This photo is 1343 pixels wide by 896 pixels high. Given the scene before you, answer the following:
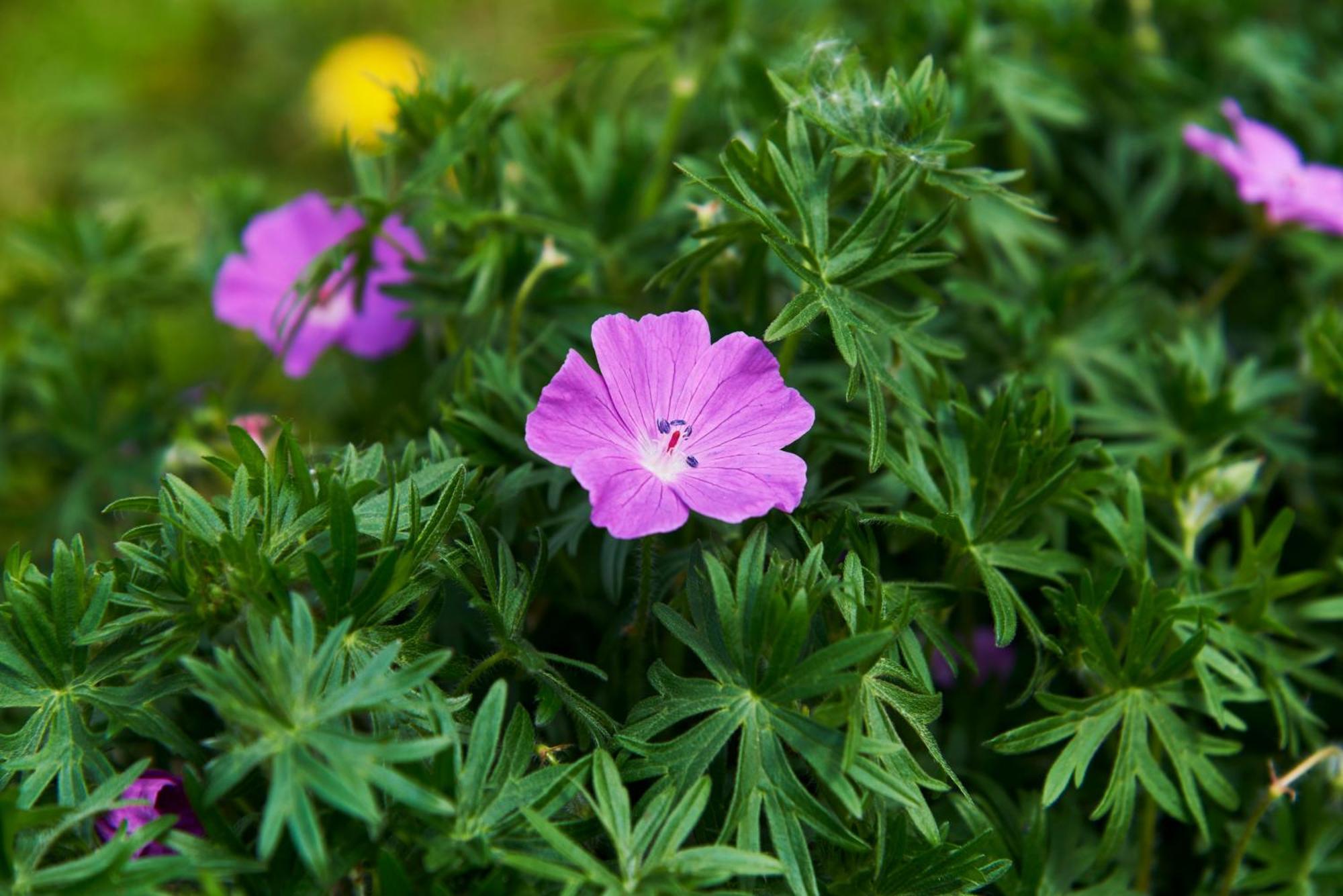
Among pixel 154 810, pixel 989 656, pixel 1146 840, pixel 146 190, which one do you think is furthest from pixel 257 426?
pixel 146 190

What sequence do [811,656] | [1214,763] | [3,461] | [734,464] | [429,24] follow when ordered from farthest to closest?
[429,24]
[3,461]
[1214,763]
[734,464]
[811,656]

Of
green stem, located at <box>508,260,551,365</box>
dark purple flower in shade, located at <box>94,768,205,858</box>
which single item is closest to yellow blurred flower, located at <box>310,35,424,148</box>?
green stem, located at <box>508,260,551,365</box>

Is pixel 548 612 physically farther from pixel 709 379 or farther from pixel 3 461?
pixel 3 461

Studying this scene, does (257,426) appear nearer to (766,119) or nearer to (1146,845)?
(766,119)

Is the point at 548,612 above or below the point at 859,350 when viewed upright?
below

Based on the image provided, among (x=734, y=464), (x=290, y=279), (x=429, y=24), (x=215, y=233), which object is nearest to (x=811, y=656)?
(x=734, y=464)

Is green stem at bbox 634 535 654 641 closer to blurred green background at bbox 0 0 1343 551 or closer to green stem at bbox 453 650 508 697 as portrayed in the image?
green stem at bbox 453 650 508 697
